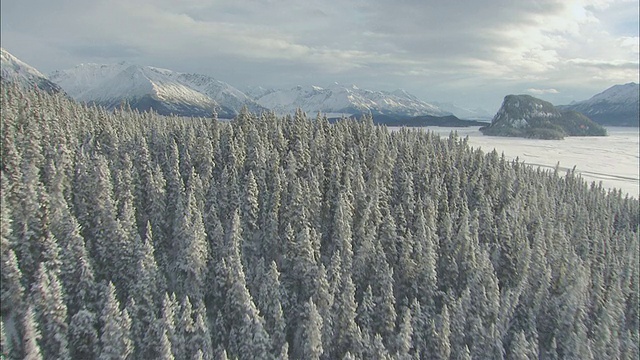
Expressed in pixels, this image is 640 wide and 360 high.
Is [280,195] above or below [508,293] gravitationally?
above

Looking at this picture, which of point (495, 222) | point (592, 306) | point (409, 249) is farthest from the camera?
point (495, 222)

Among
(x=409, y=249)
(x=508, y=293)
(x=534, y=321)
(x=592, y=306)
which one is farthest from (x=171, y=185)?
(x=592, y=306)

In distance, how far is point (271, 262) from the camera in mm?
65375

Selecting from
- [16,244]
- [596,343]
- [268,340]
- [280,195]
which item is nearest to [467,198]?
[596,343]

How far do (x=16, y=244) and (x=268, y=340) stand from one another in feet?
126

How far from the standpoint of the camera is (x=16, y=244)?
56.2m

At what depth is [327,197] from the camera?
84.8 m

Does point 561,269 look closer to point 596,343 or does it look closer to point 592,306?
point 592,306

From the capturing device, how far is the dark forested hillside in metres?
50.0

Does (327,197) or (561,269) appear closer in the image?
(561,269)

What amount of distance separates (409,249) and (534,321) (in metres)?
22.3

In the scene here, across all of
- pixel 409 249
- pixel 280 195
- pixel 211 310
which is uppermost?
pixel 280 195

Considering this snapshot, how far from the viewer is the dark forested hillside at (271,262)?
4997cm

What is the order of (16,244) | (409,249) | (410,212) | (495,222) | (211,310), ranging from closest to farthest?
(16,244)
(211,310)
(409,249)
(410,212)
(495,222)
